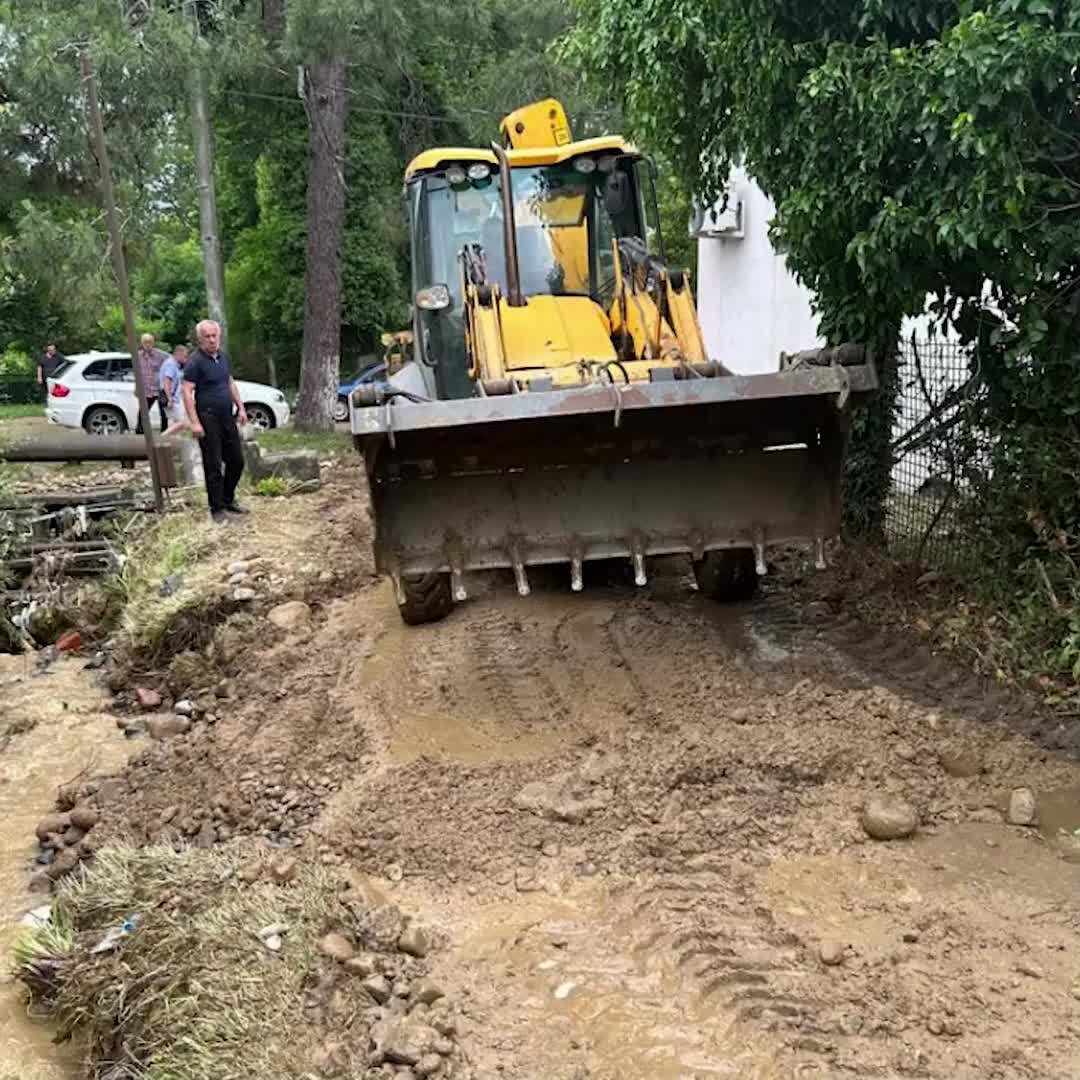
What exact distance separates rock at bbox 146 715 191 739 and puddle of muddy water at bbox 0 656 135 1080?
0.18 metres

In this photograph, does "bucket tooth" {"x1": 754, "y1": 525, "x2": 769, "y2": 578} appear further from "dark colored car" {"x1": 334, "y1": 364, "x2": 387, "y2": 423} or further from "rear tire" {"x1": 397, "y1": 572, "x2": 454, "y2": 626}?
"dark colored car" {"x1": 334, "y1": 364, "x2": 387, "y2": 423}

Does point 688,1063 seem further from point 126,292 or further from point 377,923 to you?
point 126,292

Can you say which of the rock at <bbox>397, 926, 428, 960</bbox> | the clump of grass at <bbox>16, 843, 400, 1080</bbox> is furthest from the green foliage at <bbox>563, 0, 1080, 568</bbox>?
the clump of grass at <bbox>16, 843, 400, 1080</bbox>

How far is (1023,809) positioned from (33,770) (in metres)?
5.12

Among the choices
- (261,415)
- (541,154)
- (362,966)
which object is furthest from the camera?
(261,415)

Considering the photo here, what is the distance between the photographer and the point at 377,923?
157 inches

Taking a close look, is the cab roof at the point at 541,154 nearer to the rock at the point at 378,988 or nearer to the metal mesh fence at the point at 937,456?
the metal mesh fence at the point at 937,456

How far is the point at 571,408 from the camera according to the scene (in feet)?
16.9

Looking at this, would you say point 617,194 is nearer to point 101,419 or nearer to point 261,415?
point 261,415

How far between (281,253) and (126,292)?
1437 centimetres

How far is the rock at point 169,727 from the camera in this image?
262 inches

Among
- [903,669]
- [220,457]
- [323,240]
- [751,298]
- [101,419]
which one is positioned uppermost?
[323,240]

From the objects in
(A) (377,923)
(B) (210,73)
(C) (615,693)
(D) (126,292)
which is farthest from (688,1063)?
(B) (210,73)

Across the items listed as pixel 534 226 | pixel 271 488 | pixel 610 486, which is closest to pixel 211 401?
pixel 271 488
